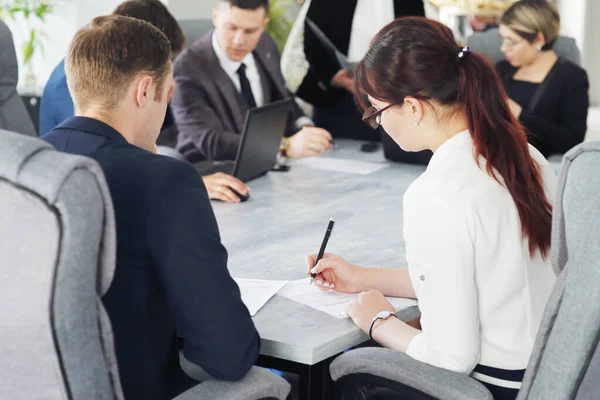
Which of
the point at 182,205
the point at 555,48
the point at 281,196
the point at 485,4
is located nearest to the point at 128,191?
the point at 182,205

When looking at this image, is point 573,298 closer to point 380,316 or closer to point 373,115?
point 380,316

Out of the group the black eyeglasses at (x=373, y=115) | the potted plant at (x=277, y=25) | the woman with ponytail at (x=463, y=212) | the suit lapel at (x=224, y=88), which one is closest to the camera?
the woman with ponytail at (x=463, y=212)

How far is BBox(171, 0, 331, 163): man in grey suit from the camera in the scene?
3170mm

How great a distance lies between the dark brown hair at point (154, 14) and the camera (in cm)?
280

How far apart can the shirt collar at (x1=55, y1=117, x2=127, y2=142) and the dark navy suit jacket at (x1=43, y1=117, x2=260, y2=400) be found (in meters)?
0.03

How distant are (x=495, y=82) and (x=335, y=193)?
4.01ft

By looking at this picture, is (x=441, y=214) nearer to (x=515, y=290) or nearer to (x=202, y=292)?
(x=515, y=290)

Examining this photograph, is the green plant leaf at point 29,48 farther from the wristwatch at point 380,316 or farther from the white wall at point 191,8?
the wristwatch at point 380,316

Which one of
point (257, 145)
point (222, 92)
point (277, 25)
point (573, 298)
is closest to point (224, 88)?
point (222, 92)

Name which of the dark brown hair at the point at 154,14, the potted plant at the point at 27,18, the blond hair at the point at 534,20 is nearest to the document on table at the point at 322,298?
the dark brown hair at the point at 154,14

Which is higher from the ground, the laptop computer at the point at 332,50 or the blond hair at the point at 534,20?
the blond hair at the point at 534,20

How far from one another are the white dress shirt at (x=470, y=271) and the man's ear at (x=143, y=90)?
1.62 feet

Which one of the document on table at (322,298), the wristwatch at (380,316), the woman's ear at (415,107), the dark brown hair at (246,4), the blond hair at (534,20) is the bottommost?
the document on table at (322,298)

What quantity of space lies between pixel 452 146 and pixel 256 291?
1.73ft
